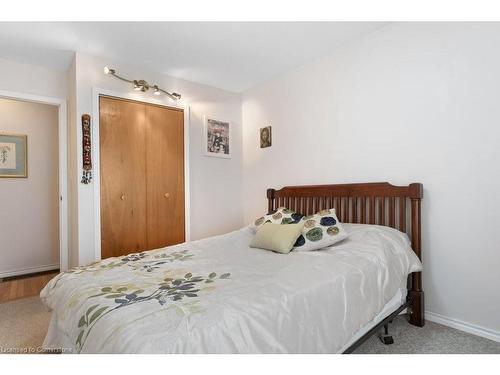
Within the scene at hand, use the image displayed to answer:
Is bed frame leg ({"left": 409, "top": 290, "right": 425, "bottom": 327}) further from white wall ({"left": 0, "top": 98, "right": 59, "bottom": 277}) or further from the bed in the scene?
white wall ({"left": 0, "top": 98, "right": 59, "bottom": 277})

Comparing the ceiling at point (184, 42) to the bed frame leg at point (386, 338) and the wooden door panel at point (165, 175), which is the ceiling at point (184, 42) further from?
the bed frame leg at point (386, 338)

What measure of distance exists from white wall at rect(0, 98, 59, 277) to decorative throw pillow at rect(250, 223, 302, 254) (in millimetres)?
3132

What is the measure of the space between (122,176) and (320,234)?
6.50 ft

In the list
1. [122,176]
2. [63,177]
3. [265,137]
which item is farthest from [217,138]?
[63,177]

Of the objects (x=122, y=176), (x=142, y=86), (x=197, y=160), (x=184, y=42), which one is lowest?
(x=122, y=176)

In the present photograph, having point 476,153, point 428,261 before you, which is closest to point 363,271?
point 428,261

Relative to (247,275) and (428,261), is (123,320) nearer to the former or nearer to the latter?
(247,275)

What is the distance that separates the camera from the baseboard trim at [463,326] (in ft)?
5.82

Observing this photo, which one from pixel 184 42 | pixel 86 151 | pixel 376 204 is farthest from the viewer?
pixel 86 151

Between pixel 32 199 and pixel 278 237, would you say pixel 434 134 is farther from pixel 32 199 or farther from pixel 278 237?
pixel 32 199

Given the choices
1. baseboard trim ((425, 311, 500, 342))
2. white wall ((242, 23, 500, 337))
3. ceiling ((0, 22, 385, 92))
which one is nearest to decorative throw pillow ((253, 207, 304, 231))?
white wall ((242, 23, 500, 337))

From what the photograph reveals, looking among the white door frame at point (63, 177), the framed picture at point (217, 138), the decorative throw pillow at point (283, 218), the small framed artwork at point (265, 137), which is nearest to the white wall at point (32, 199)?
the white door frame at point (63, 177)

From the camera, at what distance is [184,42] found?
2406 mm
